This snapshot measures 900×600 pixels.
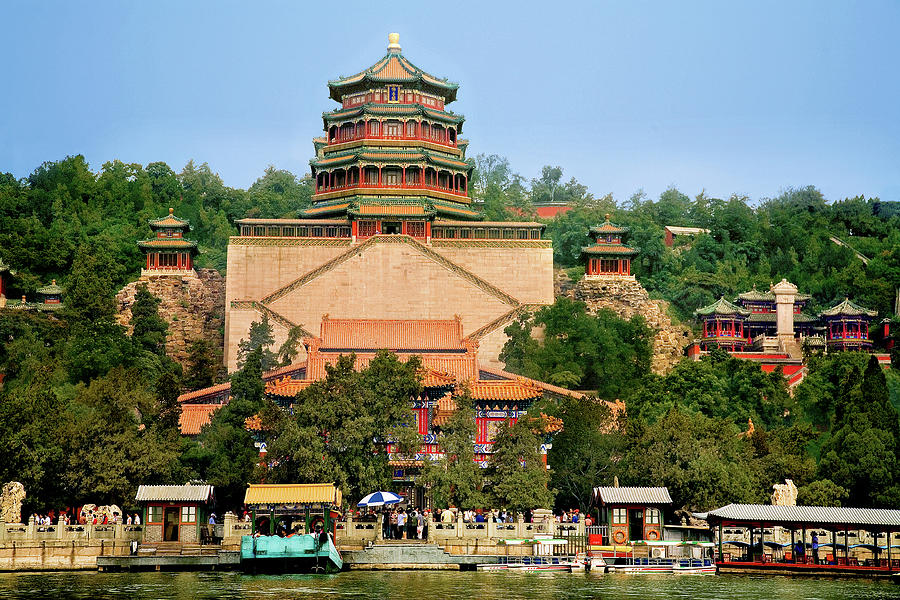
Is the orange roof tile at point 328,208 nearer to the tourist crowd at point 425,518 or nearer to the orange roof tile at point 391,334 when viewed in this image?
the orange roof tile at point 391,334

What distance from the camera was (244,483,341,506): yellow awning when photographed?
44.0 meters

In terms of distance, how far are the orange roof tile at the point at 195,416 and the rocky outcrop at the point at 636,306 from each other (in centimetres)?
1907

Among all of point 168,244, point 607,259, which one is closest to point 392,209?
point 607,259

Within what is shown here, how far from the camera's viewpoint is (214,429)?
51.4m

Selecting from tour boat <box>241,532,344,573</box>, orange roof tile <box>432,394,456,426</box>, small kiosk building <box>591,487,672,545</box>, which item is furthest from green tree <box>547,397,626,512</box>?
tour boat <box>241,532,344,573</box>

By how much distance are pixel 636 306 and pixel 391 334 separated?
14453 mm

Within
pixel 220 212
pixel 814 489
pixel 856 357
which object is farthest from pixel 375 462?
pixel 220 212

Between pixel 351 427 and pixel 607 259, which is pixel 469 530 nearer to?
pixel 351 427

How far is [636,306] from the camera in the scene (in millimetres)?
69375

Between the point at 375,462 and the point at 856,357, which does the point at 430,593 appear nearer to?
the point at 375,462

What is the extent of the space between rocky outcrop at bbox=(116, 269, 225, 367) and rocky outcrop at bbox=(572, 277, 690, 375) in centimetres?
1580

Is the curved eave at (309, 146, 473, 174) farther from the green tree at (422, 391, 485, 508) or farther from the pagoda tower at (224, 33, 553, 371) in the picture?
the green tree at (422, 391, 485, 508)

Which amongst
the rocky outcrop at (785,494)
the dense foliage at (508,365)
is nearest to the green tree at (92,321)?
the dense foliage at (508,365)

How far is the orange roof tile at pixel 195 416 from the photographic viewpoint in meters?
55.2
